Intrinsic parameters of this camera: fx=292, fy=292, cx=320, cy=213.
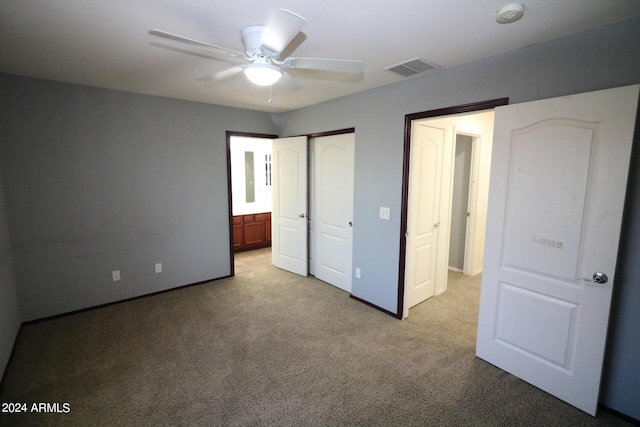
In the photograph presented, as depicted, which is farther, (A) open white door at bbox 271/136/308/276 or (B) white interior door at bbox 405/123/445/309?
(A) open white door at bbox 271/136/308/276

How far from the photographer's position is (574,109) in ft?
6.08

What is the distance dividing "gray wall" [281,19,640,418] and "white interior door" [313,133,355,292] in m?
Answer: 0.23

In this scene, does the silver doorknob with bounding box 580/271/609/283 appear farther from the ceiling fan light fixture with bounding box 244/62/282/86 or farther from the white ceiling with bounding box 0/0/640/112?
the ceiling fan light fixture with bounding box 244/62/282/86

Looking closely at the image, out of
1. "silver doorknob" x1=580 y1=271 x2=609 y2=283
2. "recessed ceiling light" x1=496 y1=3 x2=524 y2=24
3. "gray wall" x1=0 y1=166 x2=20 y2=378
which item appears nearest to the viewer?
"recessed ceiling light" x1=496 y1=3 x2=524 y2=24

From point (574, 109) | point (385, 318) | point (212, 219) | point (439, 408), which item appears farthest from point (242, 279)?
point (574, 109)

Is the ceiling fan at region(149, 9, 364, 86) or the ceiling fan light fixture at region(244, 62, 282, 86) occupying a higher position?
the ceiling fan at region(149, 9, 364, 86)

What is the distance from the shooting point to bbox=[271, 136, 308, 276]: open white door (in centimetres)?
429

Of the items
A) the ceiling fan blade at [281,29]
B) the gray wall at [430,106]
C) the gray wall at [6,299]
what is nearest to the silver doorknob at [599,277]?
the gray wall at [430,106]

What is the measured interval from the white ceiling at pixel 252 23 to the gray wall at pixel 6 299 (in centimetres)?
149

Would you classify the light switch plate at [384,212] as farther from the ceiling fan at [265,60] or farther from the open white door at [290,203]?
the ceiling fan at [265,60]

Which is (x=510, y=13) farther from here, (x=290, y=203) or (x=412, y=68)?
(x=290, y=203)

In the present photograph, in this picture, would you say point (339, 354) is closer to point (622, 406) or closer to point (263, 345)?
point (263, 345)

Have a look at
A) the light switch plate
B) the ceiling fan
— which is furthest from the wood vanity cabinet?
the ceiling fan

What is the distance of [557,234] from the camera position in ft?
6.48
